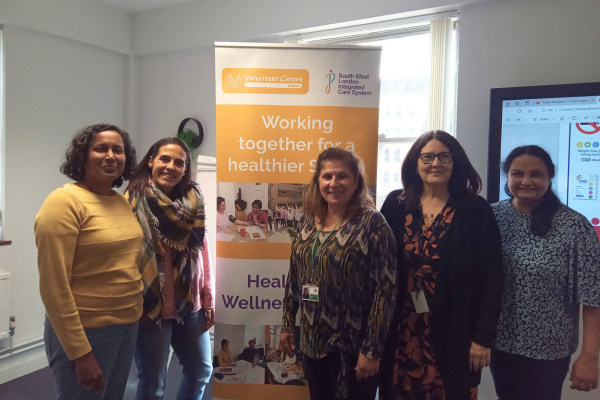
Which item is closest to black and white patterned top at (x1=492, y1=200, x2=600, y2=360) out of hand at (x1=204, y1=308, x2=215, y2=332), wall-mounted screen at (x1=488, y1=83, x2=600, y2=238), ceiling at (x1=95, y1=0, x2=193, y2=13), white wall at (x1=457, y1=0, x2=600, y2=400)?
wall-mounted screen at (x1=488, y1=83, x2=600, y2=238)

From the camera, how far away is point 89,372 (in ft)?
4.64

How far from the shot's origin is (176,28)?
12.2 feet

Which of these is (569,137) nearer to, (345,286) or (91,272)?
(345,286)

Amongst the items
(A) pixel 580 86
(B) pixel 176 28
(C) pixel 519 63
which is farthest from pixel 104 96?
(A) pixel 580 86

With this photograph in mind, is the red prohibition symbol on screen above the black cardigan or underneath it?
above

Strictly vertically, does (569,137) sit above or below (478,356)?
above

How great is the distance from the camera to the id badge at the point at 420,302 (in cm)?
150

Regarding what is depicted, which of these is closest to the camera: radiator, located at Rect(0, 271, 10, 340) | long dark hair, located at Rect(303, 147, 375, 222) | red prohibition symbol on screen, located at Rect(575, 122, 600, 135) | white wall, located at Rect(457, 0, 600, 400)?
long dark hair, located at Rect(303, 147, 375, 222)

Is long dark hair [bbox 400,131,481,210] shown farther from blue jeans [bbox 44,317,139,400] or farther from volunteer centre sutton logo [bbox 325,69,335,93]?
blue jeans [bbox 44,317,139,400]

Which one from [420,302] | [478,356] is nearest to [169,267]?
[420,302]

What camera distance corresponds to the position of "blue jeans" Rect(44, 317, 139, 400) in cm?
144

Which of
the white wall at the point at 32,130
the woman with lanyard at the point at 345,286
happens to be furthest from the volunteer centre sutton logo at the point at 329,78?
the white wall at the point at 32,130

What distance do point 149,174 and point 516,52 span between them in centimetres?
227

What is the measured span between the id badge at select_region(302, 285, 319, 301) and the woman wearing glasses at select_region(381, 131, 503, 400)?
32cm
